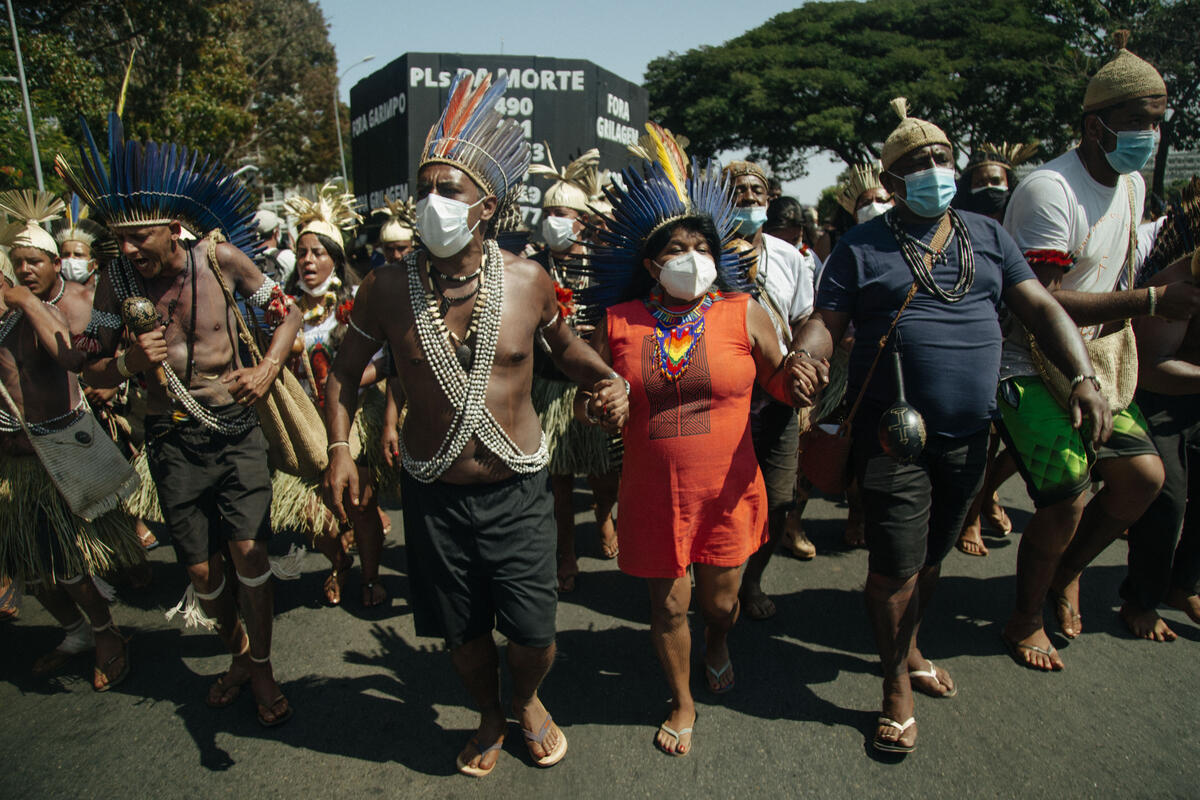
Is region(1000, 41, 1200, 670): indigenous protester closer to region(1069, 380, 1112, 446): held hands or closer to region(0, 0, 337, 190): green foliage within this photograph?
region(1069, 380, 1112, 446): held hands

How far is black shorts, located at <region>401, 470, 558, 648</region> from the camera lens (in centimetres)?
263

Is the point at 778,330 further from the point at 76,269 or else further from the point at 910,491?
the point at 76,269

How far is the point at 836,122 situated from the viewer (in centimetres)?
2627

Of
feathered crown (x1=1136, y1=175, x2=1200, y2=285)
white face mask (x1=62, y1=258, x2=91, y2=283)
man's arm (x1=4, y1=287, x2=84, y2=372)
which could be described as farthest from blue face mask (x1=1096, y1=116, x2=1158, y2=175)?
white face mask (x1=62, y1=258, x2=91, y2=283)

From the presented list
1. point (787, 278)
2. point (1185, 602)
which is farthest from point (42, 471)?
point (1185, 602)

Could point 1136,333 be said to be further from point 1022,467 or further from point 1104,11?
point 1104,11

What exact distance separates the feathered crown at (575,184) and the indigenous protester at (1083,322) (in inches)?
108

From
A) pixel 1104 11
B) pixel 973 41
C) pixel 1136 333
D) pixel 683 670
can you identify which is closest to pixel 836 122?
pixel 973 41

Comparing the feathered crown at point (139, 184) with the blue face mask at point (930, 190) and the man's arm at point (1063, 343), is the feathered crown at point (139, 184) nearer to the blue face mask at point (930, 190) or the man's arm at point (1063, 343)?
the blue face mask at point (930, 190)

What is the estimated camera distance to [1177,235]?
3533 mm

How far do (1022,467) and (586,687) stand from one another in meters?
2.10

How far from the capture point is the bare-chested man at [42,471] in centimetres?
330

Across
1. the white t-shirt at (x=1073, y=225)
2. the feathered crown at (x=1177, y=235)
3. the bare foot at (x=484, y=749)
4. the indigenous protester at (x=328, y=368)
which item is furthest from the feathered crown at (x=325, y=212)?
the feathered crown at (x=1177, y=235)

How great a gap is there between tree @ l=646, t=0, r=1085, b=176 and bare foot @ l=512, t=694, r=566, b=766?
25.6 metres
